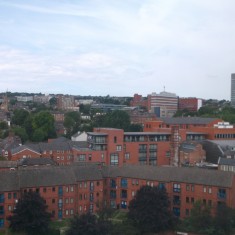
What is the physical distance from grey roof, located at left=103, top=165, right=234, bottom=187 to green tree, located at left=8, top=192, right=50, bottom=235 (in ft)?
42.7

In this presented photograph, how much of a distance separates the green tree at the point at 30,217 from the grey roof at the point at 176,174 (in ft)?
42.7

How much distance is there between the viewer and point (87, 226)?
40.3 metres

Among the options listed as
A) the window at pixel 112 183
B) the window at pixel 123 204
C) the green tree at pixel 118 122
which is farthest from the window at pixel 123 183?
the green tree at pixel 118 122

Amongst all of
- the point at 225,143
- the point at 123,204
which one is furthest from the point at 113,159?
the point at 225,143

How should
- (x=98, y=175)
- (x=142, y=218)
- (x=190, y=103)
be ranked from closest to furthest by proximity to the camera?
1. (x=142, y=218)
2. (x=98, y=175)
3. (x=190, y=103)

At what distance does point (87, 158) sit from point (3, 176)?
18930 millimetres

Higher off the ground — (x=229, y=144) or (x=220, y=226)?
(x=229, y=144)

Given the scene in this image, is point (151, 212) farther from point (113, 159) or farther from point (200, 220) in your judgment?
point (113, 159)

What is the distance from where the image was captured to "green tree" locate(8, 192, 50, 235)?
140ft

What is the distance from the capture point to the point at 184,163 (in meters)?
65.9

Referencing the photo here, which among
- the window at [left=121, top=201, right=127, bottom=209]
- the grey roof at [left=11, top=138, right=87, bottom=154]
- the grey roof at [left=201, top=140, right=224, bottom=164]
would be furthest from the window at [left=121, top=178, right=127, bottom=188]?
the grey roof at [left=201, top=140, right=224, bottom=164]

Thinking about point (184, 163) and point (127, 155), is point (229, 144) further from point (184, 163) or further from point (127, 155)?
point (127, 155)

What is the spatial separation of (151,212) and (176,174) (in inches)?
324

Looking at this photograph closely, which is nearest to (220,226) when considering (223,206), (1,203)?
(223,206)
